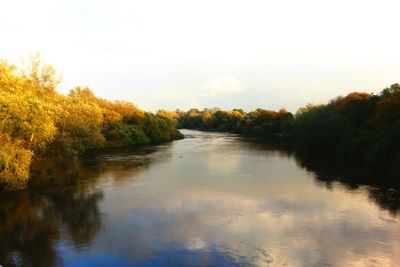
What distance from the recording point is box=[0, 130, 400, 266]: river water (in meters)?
21.4

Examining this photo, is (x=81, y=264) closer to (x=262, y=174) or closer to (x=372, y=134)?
(x=262, y=174)

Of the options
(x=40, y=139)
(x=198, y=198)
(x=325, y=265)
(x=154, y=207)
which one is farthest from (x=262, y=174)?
(x=325, y=265)

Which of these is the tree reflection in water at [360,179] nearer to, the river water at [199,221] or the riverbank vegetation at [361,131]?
the river water at [199,221]

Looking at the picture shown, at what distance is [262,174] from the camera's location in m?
48.0

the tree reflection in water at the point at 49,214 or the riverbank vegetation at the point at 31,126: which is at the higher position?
the riverbank vegetation at the point at 31,126

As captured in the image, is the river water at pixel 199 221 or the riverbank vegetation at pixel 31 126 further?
the riverbank vegetation at pixel 31 126

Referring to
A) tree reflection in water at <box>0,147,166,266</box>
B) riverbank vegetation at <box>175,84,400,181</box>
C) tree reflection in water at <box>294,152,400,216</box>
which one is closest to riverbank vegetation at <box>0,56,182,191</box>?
tree reflection in water at <box>0,147,166,266</box>

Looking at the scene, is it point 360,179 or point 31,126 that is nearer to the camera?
point 31,126

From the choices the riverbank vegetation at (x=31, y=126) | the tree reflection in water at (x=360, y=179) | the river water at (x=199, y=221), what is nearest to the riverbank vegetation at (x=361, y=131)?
the tree reflection in water at (x=360, y=179)

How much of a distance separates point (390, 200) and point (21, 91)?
32684mm

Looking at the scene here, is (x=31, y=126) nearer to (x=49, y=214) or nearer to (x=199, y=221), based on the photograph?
(x=49, y=214)

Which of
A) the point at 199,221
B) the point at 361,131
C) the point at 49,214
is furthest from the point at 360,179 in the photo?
the point at 49,214

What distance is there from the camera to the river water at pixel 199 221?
21.4 meters

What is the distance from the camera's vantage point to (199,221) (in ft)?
91.5
